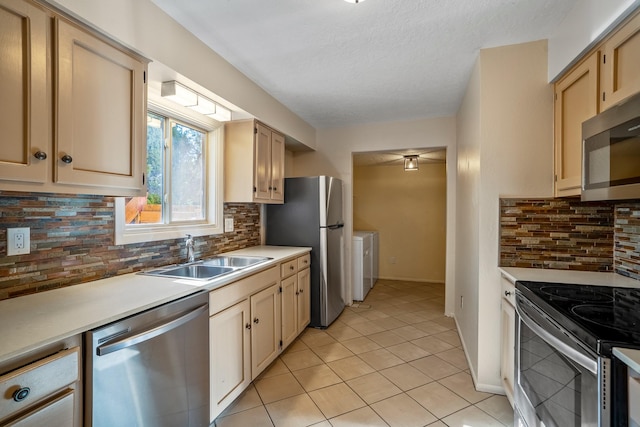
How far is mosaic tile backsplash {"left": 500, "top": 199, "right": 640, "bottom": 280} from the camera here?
1.82 meters

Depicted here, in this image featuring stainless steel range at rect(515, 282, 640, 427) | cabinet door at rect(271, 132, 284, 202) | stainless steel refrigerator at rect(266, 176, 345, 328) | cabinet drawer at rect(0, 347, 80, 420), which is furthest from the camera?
stainless steel refrigerator at rect(266, 176, 345, 328)

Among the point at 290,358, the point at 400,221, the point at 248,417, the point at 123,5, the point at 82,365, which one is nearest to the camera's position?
the point at 82,365

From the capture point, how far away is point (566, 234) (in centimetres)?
192

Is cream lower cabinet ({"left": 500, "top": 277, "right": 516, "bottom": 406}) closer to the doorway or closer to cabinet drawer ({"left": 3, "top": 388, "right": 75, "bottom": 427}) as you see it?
cabinet drawer ({"left": 3, "top": 388, "right": 75, "bottom": 427})

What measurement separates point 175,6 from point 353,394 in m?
2.57

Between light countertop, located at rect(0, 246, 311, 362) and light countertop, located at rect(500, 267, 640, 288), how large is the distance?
5.64 feet

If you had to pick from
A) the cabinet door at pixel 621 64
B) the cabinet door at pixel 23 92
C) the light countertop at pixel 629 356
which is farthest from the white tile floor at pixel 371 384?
the cabinet door at pixel 621 64

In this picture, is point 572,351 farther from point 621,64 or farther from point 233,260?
point 233,260

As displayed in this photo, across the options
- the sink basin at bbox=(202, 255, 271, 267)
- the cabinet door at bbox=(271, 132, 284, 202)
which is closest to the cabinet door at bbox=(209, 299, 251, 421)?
the sink basin at bbox=(202, 255, 271, 267)

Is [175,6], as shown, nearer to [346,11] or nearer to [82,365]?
[346,11]

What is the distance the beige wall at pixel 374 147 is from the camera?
3.42 meters

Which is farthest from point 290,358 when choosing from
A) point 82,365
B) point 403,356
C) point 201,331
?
point 82,365

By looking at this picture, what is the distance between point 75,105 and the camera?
122 centimetres

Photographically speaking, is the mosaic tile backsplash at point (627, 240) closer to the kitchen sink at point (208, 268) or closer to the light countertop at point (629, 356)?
the light countertop at point (629, 356)
